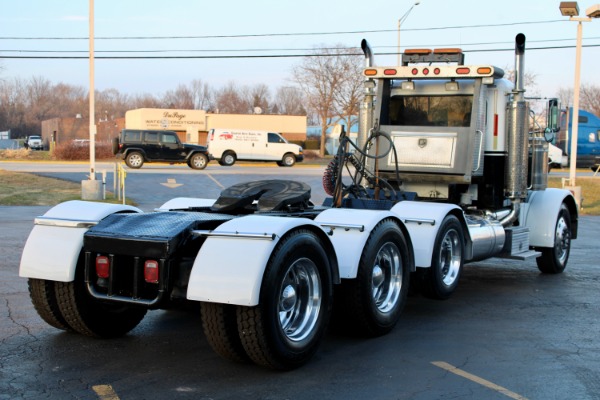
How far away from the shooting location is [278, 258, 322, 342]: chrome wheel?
18.7ft

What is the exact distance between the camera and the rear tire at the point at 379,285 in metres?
6.41

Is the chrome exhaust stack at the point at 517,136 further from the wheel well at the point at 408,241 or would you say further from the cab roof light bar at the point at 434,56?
the wheel well at the point at 408,241

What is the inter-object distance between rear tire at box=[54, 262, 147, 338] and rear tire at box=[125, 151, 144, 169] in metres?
31.5

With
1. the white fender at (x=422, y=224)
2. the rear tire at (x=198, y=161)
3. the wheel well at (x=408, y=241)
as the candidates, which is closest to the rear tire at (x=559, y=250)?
the white fender at (x=422, y=224)

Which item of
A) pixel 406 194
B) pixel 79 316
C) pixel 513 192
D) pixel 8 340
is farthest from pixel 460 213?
pixel 8 340

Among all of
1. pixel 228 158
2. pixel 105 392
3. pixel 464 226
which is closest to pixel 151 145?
pixel 228 158

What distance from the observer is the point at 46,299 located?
6176mm

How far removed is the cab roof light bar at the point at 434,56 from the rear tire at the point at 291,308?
4.77 m

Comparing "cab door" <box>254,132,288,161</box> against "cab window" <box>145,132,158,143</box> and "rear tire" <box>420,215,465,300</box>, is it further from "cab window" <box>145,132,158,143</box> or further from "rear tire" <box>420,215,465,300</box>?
"rear tire" <box>420,215,465,300</box>

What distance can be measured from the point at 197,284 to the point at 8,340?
221 centimetres

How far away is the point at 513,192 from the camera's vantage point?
970cm

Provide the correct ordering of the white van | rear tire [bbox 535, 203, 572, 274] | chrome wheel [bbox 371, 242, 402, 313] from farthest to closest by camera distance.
A: the white van → rear tire [bbox 535, 203, 572, 274] → chrome wheel [bbox 371, 242, 402, 313]

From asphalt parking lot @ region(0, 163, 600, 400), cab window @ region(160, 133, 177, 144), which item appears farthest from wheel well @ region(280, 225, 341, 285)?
cab window @ region(160, 133, 177, 144)

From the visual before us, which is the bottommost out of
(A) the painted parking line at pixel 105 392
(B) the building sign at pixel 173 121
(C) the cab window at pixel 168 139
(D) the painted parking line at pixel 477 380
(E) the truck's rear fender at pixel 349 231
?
(A) the painted parking line at pixel 105 392
